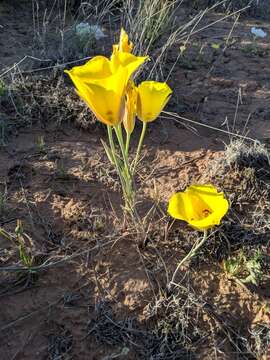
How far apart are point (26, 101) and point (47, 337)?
1.40 metres

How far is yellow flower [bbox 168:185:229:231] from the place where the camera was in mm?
1591

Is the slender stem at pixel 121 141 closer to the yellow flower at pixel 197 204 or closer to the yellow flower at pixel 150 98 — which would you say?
the yellow flower at pixel 150 98

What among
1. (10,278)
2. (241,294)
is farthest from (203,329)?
(10,278)

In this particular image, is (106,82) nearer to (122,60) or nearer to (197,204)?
(122,60)

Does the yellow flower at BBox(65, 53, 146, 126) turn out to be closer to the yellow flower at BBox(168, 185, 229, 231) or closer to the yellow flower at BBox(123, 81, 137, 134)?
the yellow flower at BBox(123, 81, 137, 134)

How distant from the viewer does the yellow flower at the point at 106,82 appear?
142 cm

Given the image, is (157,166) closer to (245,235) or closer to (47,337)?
(245,235)

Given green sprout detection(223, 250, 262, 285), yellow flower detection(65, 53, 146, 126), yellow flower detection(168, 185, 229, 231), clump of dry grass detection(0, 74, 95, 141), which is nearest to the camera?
yellow flower detection(65, 53, 146, 126)

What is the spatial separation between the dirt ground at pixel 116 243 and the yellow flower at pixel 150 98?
429 millimetres

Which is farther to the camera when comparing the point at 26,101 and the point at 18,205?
the point at 26,101

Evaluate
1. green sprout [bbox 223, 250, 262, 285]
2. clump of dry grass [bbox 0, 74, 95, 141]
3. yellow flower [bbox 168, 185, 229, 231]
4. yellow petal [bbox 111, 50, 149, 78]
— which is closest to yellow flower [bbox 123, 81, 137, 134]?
yellow petal [bbox 111, 50, 149, 78]

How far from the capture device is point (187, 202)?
164 centimetres

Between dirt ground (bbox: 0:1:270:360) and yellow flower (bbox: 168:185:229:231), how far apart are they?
0.90ft

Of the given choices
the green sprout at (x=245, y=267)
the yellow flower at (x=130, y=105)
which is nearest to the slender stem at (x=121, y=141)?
the yellow flower at (x=130, y=105)
